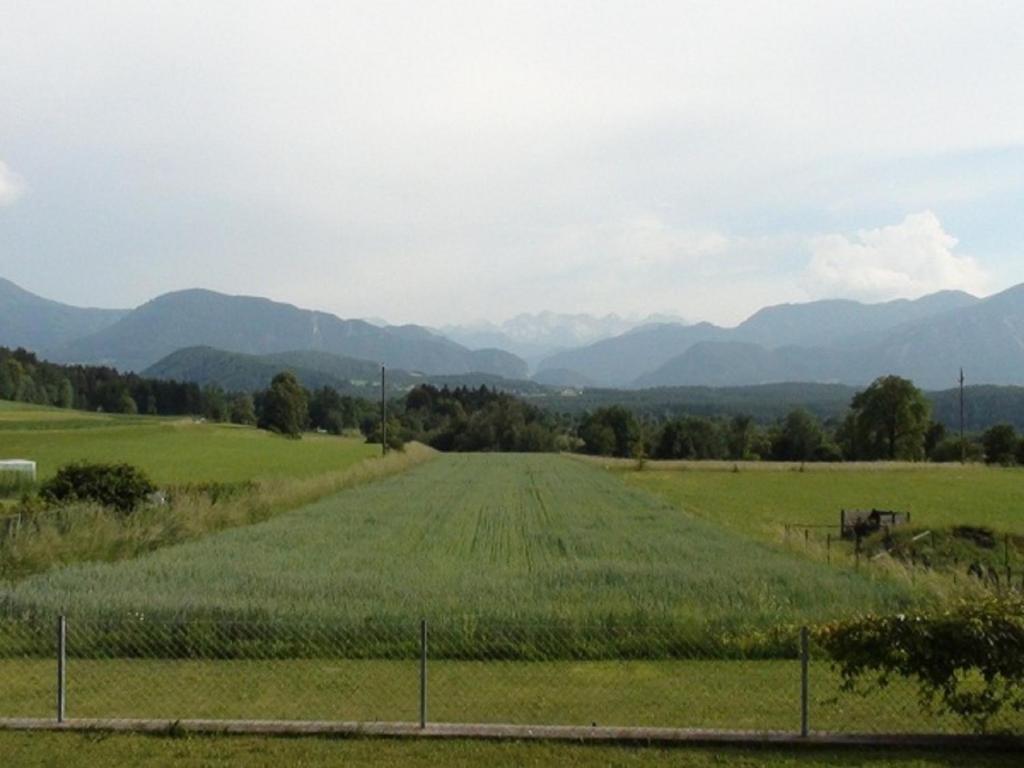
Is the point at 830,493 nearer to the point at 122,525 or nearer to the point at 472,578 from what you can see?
→ the point at 122,525

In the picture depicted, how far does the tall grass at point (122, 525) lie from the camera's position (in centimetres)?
2145

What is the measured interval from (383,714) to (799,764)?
431 centimetres

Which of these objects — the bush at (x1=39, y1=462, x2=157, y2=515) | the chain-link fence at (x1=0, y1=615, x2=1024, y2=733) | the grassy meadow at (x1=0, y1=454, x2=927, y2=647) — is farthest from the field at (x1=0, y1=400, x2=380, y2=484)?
the chain-link fence at (x1=0, y1=615, x2=1024, y2=733)

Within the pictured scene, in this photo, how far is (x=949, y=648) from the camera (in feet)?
29.8

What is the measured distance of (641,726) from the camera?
10000 millimetres

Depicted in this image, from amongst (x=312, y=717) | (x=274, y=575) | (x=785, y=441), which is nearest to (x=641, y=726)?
(x=312, y=717)

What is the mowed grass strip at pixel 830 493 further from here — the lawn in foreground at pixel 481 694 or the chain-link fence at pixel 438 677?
the lawn in foreground at pixel 481 694

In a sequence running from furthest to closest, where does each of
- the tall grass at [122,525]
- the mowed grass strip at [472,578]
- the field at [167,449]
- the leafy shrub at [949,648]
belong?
the field at [167,449] → the tall grass at [122,525] → the mowed grass strip at [472,578] → the leafy shrub at [949,648]

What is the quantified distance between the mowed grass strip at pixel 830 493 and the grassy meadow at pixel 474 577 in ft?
22.8

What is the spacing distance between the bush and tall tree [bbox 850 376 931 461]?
89165 mm

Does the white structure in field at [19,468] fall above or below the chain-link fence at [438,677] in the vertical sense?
above

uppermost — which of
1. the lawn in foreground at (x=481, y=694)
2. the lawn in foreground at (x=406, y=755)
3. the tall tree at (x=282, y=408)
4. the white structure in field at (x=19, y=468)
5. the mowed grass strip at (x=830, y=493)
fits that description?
the tall tree at (x=282, y=408)

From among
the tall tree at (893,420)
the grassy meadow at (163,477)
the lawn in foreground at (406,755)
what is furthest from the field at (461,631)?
the tall tree at (893,420)

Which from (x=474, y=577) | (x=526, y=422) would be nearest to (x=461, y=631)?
(x=474, y=577)
